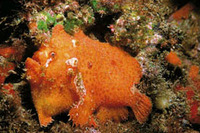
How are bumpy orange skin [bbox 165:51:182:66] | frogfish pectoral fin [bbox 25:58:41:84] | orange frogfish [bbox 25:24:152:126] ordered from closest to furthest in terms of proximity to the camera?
frogfish pectoral fin [bbox 25:58:41:84] → orange frogfish [bbox 25:24:152:126] → bumpy orange skin [bbox 165:51:182:66]

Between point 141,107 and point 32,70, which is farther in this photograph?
point 141,107

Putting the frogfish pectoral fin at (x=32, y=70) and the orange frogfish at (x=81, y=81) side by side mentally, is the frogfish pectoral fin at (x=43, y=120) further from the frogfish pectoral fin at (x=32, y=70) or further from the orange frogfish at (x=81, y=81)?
the frogfish pectoral fin at (x=32, y=70)

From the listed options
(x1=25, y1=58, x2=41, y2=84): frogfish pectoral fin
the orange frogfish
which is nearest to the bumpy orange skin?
the orange frogfish

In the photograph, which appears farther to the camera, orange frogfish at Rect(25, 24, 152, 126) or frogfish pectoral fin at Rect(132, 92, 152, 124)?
frogfish pectoral fin at Rect(132, 92, 152, 124)

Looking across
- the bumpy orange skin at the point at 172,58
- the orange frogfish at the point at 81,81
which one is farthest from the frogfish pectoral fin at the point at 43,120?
the bumpy orange skin at the point at 172,58

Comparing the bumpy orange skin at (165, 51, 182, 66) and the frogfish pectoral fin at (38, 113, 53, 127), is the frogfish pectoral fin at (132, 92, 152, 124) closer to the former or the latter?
the bumpy orange skin at (165, 51, 182, 66)

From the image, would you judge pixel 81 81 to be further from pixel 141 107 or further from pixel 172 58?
pixel 172 58

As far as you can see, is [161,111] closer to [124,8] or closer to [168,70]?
[168,70]

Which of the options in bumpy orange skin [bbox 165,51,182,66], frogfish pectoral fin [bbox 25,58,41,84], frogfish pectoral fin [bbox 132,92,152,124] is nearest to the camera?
frogfish pectoral fin [bbox 25,58,41,84]

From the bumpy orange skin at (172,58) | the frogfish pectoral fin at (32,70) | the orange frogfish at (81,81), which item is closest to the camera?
the frogfish pectoral fin at (32,70)

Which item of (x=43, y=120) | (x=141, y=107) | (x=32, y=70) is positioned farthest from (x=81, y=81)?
(x=141, y=107)
